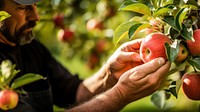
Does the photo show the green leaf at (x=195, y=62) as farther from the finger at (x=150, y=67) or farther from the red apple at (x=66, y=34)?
the red apple at (x=66, y=34)

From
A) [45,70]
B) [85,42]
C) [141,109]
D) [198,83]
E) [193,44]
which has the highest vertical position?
[193,44]

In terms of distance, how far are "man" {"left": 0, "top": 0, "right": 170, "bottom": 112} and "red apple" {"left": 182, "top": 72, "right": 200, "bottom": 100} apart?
0.09m

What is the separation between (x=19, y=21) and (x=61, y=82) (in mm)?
795

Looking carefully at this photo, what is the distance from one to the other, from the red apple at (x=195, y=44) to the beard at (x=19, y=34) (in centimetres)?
90

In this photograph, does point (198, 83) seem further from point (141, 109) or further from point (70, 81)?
point (141, 109)

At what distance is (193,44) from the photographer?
213cm

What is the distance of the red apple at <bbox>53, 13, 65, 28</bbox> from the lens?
12.6 feet

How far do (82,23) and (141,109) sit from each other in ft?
6.02

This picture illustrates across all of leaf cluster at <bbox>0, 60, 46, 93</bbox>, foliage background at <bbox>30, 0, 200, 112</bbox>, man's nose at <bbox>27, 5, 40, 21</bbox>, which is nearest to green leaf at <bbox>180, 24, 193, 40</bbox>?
leaf cluster at <bbox>0, 60, 46, 93</bbox>

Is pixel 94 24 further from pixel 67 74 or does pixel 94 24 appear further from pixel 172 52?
pixel 172 52

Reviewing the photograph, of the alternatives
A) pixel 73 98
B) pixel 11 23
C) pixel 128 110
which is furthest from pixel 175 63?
pixel 128 110

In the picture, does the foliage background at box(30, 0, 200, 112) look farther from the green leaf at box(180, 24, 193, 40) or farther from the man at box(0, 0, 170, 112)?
the green leaf at box(180, 24, 193, 40)

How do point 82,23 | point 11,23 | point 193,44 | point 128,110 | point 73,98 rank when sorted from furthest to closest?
point 128,110 < point 82,23 < point 73,98 < point 11,23 < point 193,44

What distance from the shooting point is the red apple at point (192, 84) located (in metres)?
2.22
